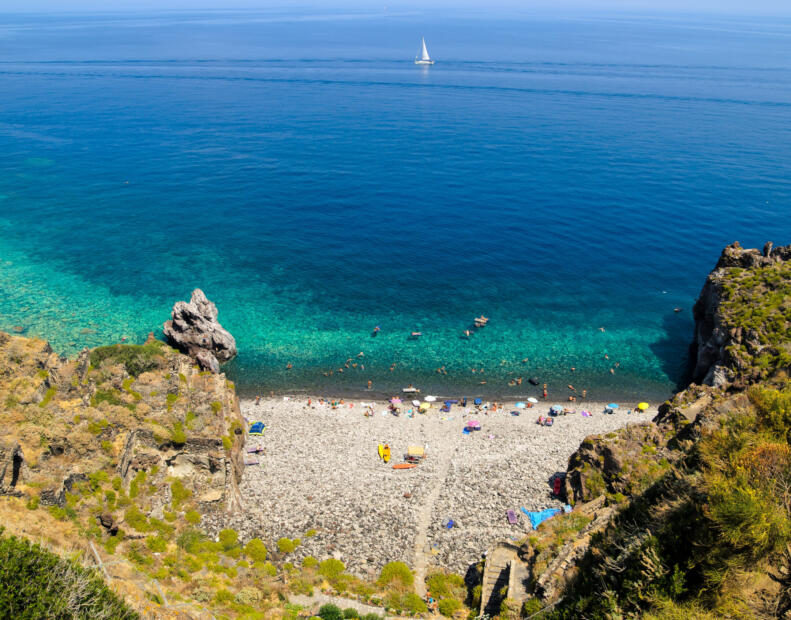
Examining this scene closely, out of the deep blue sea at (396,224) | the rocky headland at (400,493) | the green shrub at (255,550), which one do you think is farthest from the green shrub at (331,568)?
the deep blue sea at (396,224)

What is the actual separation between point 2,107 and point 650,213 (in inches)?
6721

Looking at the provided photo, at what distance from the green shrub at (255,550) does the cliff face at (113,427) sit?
174 inches

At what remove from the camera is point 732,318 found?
48688mm

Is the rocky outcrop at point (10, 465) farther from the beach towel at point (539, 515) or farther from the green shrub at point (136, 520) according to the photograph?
the beach towel at point (539, 515)

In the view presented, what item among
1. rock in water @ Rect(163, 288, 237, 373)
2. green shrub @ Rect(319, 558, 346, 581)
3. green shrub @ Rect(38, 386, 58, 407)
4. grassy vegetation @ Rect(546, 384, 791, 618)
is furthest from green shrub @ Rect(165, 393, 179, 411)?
grassy vegetation @ Rect(546, 384, 791, 618)

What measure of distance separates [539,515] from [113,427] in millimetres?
30388

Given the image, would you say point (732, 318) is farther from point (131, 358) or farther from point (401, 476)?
point (131, 358)

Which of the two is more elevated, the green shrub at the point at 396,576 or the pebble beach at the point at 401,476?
the green shrub at the point at 396,576

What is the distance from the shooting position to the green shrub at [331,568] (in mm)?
31595

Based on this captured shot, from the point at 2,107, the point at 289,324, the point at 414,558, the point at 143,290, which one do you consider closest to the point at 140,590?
the point at 414,558

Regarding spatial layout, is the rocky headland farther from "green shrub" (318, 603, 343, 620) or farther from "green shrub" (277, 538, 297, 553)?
"green shrub" (318, 603, 343, 620)

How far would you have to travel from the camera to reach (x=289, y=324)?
2584 inches

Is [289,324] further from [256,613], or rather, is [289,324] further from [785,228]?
[785,228]

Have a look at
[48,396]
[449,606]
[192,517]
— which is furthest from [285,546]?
[48,396]
